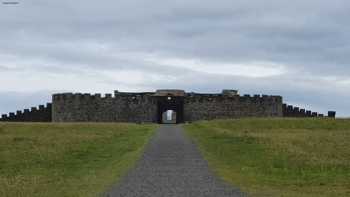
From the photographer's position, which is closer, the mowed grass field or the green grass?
the green grass

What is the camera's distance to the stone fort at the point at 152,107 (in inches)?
3127

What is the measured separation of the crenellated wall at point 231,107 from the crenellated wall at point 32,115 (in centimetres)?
1448

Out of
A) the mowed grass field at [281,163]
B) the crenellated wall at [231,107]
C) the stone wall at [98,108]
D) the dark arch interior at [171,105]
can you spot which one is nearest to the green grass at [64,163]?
the mowed grass field at [281,163]

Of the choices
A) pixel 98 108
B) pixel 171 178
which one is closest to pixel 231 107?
pixel 98 108

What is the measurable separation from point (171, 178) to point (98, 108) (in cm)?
5967

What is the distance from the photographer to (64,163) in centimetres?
2664

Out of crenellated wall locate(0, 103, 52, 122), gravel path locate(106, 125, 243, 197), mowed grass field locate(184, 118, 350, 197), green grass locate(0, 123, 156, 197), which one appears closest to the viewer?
gravel path locate(106, 125, 243, 197)

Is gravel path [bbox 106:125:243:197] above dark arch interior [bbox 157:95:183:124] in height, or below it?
below

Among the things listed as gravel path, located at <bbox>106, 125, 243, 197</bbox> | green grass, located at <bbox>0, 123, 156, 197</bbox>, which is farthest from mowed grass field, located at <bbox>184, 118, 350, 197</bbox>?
green grass, located at <bbox>0, 123, 156, 197</bbox>

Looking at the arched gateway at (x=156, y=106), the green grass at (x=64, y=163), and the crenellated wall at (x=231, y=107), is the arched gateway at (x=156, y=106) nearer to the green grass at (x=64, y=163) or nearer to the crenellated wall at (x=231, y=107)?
the crenellated wall at (x=231, y=107)

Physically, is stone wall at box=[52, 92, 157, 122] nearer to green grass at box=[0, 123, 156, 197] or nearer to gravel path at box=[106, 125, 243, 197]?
green grass at box=[0, 123, 156, 197]

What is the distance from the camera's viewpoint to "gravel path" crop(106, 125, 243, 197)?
16.8 m

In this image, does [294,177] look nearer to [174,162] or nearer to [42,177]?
[174,162]

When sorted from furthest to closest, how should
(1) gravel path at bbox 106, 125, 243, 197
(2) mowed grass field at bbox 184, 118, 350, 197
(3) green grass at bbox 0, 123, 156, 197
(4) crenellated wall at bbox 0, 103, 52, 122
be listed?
(4) crenellated wall at bbox 0, 103, 52, 122 < (2) mowed grass field at bbox 184, 118, 350, 197 < (3) green grass at bbox 0, 123, 156, 197 < (1) gravel path at bbox 106, 125, 243, 197
